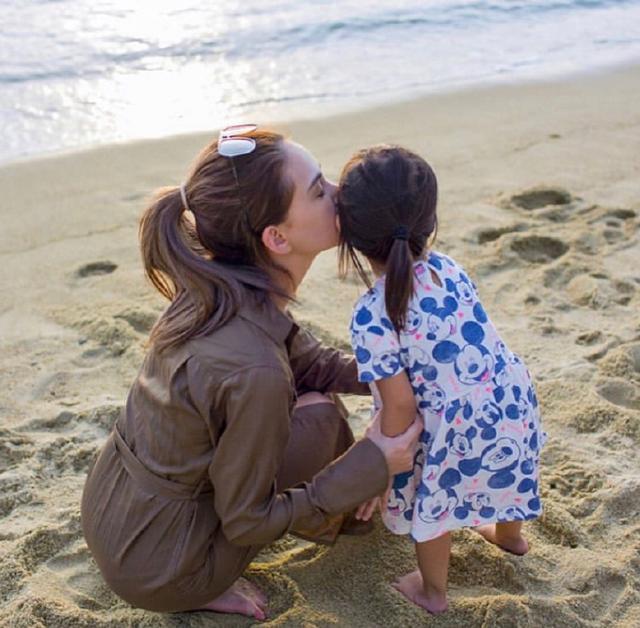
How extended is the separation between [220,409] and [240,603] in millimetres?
538

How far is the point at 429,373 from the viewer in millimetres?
2229

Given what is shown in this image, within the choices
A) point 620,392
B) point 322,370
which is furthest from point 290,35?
point 322,370

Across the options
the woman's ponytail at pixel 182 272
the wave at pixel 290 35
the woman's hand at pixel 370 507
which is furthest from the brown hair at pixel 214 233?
the wave at pixel 290 35

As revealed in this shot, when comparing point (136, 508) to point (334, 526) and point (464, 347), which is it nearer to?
point (334, 526)

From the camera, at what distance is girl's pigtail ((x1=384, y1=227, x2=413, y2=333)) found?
2.13m

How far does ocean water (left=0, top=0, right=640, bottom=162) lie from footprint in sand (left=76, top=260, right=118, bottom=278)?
68.0 inches

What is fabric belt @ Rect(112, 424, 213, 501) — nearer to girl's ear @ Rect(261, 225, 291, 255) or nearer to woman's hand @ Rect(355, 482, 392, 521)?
woman's hand @ Rect(355, 482, 392, 521)

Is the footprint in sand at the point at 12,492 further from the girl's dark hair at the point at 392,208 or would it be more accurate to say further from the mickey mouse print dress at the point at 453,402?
the girl's dark hair at the point at 392,208

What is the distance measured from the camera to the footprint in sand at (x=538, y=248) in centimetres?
411

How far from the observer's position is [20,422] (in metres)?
3.13

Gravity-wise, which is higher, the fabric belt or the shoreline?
the fabric belt

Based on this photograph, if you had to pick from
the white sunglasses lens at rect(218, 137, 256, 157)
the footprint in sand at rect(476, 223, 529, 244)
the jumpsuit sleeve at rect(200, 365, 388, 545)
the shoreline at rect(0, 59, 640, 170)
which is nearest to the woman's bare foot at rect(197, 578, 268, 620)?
the jumpsuit sleeve at rect(200, 365, 388, 545)

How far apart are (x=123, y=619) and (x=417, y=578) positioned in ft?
2.29

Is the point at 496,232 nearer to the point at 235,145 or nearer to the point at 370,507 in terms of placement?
the point at 370,507
